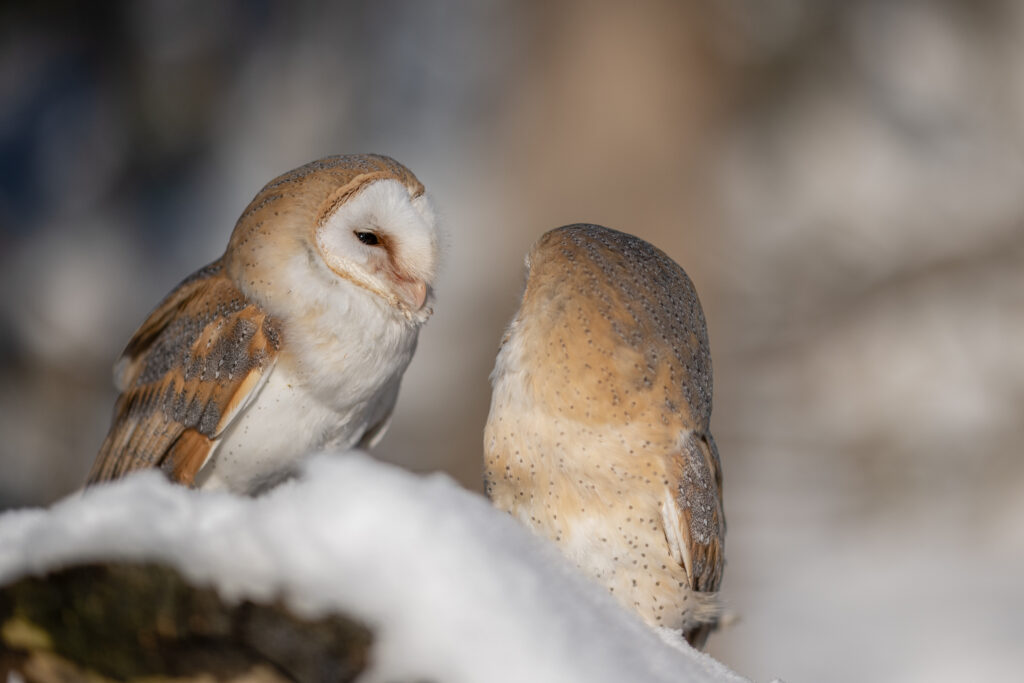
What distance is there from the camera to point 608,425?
94 centimetres

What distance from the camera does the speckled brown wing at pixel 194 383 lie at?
44.8 inches

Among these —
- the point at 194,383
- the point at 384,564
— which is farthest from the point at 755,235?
the point at 384,564

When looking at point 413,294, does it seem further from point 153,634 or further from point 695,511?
point 153,634

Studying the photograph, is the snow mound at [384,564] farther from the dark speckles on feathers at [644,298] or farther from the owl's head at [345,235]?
the owl's head at [345,235]

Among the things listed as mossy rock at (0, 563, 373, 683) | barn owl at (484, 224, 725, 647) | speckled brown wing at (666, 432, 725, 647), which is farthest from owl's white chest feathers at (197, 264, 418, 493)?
mossy rock at (0, 563, 373, 683)

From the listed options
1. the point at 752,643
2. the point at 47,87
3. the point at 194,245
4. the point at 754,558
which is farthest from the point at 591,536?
the point at 47,87

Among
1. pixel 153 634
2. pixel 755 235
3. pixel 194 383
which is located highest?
pixel 755 235

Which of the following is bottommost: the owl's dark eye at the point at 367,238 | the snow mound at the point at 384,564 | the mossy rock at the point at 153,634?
the mossy rock at the point at 153,634

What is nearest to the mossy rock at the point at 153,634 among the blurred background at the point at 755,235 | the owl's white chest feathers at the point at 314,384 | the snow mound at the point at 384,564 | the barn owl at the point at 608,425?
the snow mound at the point at 384,564

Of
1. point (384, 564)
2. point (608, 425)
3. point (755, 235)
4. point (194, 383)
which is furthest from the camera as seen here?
point (755, 235)

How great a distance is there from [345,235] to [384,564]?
1.98ft

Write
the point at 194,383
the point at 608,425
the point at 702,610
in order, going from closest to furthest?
the point at 608,425 → the point at 702,610 → the point at 194,383

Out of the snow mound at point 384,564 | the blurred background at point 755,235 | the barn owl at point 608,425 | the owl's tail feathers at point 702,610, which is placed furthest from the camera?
the blurred background at point 755,235

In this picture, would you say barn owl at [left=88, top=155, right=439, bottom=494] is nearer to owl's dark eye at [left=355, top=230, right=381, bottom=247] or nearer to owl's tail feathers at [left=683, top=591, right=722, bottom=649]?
owl's dark eye at [left=355, top=230, right=381, bottom=247]
